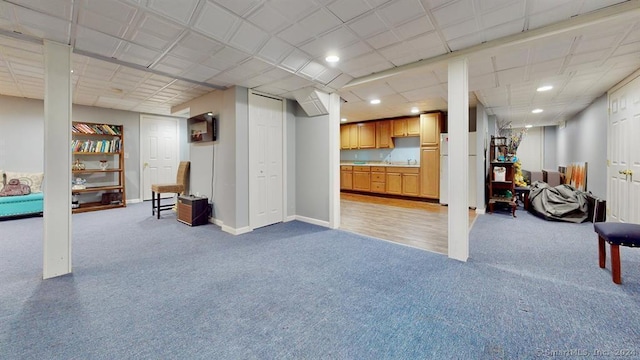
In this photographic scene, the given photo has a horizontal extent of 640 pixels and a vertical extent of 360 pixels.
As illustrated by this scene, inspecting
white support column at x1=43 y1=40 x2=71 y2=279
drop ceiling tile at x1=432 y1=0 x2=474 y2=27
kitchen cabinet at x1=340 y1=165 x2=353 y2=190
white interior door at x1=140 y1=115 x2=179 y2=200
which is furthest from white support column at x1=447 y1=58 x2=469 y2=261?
white interior door at x1=140 y1=115 x2=179 y2=200

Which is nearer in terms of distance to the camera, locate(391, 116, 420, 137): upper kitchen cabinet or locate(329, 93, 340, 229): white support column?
locate(329, 93, 340, 229): white support column

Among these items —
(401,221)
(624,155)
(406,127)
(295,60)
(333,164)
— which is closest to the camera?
(295,60)

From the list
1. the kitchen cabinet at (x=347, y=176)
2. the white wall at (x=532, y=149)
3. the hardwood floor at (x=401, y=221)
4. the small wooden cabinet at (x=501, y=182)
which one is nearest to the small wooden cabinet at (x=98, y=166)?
the hardwood floor at (x=401, y=221)

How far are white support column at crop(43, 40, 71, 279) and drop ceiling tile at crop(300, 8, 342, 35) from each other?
2302 mm

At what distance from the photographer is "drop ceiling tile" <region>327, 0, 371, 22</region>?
6.58 feet

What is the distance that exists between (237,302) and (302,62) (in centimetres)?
258

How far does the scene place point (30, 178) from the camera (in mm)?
4867

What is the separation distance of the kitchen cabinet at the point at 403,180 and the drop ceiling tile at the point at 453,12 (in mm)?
4753

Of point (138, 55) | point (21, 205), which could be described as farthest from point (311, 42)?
point (21, 205)

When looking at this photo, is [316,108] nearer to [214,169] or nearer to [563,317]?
[214,169]

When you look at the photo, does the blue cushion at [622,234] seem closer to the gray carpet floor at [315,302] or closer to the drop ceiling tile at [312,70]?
the gray carpet floor at [315,302]

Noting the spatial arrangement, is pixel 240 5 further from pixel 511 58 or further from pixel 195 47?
pixel 511 58

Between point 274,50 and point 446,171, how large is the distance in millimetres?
4840

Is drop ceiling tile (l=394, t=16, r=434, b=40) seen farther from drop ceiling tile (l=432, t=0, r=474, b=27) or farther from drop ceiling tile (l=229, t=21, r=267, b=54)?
drop ceiling tile (l=229, t=21, r=267, b=54)
